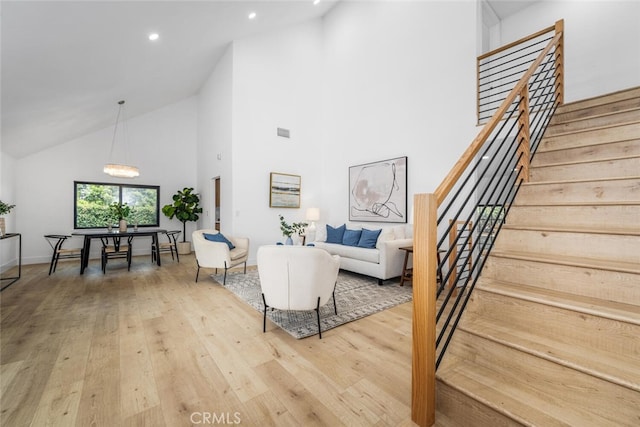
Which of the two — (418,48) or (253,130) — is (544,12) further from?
(253,130)

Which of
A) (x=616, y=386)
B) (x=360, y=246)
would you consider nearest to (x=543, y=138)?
(x=616, y=386)

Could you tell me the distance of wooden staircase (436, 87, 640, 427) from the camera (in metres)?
1.16

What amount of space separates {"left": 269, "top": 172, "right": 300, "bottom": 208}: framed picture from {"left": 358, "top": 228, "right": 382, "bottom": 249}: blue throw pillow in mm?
2274

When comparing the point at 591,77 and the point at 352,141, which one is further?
the point at 352,141

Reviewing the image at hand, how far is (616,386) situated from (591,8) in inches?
220

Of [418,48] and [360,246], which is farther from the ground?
[418,48]

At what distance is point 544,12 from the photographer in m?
4.46

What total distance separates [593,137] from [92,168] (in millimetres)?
8890

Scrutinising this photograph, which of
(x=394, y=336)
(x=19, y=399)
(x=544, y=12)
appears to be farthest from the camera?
(x=544, y=12)

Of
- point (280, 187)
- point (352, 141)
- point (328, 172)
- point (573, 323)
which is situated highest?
point (352, 141)

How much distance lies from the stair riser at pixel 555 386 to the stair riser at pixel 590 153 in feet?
6.49

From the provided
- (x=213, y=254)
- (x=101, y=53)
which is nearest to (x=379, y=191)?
(x=213, y=254)

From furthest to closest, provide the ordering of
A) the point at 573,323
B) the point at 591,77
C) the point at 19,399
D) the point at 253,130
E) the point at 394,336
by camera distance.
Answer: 1. the point at 253,130
2. the point at 591,77
3. the point at 394,336
4. the point at 19,399
5. the point at 573,323

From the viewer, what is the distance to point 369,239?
4.62 m
